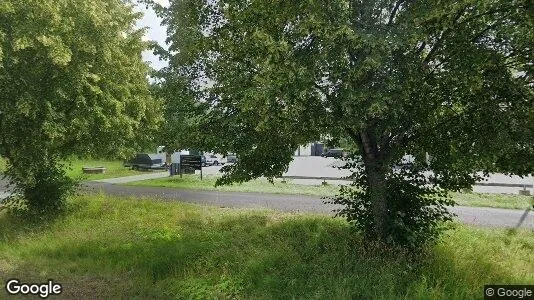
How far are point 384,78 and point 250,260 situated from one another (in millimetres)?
4612

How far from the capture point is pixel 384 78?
Answer: 5.86m

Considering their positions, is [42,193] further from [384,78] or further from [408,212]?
[384,78]

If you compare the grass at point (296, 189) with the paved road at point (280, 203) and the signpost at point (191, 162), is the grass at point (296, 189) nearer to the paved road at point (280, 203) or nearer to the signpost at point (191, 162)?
the signpost at point (191, 162)

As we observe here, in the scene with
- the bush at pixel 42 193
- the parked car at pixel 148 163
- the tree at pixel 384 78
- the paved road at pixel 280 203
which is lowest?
the paved road at pixel 280 203

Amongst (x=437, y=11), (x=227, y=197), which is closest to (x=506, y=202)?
(x=227, y=197)

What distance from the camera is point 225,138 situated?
802cm

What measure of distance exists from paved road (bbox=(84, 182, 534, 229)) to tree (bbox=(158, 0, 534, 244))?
19.1 ft

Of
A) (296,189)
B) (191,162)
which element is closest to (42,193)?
(296,189)

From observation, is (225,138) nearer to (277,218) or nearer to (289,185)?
(277,218)

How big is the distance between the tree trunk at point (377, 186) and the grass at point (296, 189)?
26.7ft

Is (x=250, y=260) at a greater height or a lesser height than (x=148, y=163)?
lesser

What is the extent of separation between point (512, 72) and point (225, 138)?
18.3 ft

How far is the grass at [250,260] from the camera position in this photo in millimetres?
6836

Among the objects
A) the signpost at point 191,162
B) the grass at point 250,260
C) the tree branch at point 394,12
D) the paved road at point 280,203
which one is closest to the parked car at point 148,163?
the signpost at point 191,162
